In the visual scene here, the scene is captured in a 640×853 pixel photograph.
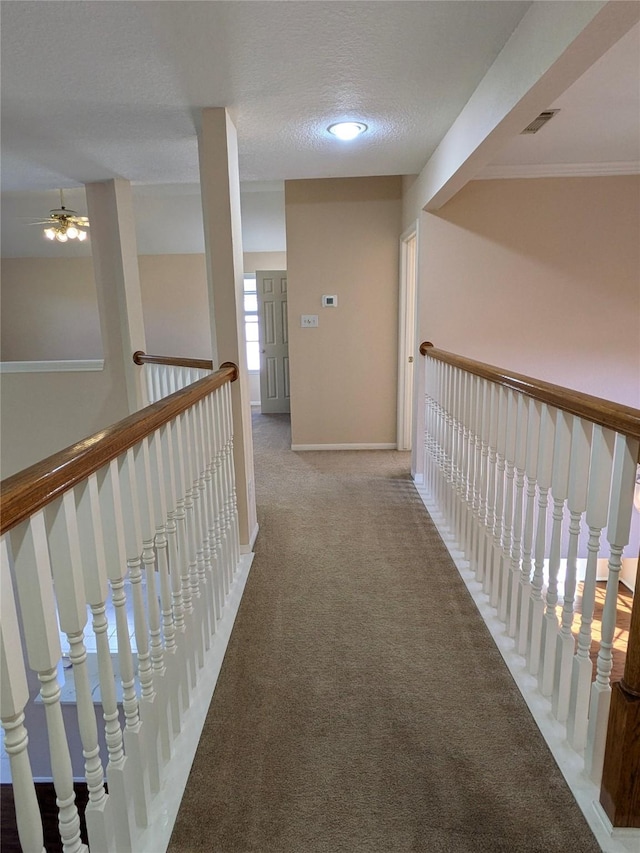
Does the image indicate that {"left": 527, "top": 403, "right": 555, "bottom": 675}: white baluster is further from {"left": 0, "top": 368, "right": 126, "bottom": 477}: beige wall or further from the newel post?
{"left": 0, "top": 368, "right": 126, "bottom": 477}: beige wall

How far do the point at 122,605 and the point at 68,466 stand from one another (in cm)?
44

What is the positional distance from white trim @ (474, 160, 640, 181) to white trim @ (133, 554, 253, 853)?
10.4ft

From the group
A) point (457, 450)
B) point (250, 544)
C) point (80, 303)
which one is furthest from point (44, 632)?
point (80, 303)

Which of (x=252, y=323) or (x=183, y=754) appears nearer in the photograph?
(x=183, y=754)

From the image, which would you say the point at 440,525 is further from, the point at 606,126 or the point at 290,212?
the point at 290,212

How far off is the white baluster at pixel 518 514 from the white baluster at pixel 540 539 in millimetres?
117

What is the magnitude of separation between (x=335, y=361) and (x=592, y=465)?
3255 millimetres

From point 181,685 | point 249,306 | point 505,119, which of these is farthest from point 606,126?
point 249,306

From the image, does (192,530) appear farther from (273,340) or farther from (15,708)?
(273,340)

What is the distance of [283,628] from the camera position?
2.07 metres

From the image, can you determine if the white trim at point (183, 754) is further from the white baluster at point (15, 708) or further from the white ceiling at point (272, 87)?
the white ceiling at point (272, 87)

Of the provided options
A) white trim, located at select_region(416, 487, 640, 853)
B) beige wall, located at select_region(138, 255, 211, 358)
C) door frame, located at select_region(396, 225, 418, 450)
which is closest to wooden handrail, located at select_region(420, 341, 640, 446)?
white trim, located at select_region(416, 487, 640, 853)

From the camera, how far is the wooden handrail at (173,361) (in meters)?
3.22

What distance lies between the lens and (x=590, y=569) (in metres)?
1.31
